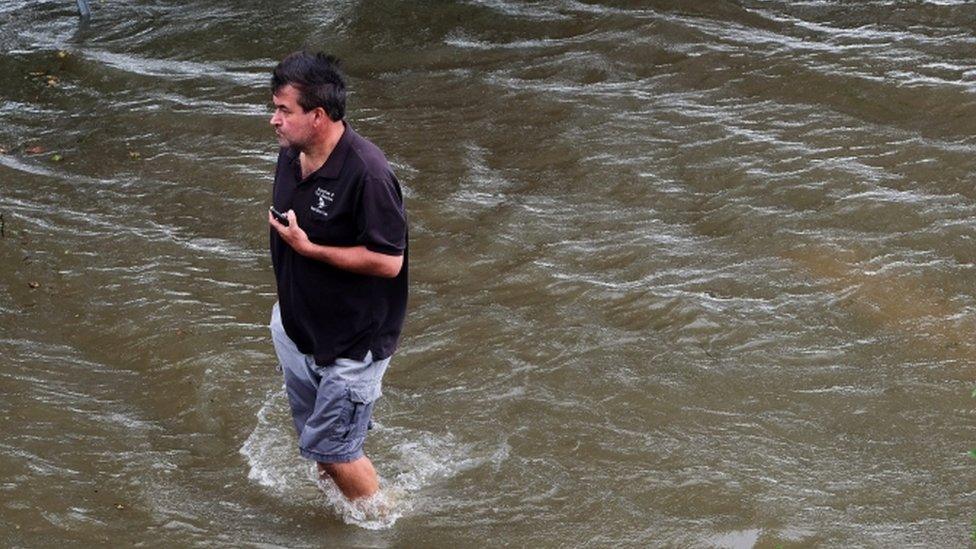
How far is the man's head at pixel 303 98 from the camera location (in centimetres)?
516

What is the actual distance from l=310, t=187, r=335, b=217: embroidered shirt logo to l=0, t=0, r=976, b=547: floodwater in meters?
1.42

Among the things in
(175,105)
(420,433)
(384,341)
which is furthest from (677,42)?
(384,341)

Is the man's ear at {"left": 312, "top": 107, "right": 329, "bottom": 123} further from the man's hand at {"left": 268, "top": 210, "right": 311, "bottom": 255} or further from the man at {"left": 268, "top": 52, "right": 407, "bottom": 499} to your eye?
the man's hand at {"left": 268, "top": 210, "right": 311, "bottom": 255}

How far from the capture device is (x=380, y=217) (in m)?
5.20

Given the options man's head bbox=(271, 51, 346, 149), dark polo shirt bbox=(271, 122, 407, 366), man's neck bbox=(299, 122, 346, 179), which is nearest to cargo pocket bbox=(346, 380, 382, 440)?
dark polo shirt bbox=(271, 122, 407, 366)

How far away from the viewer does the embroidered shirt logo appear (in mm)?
5230

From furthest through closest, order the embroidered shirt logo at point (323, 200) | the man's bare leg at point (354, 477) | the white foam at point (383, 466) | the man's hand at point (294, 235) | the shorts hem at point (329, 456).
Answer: the white foam at point (383, 466) < the man's bare leg at point (354, 477) < the shorts hem at point (329, 456) < the embroidered shirt logo at point (323, 200) < the man's hand at point (294, 235)

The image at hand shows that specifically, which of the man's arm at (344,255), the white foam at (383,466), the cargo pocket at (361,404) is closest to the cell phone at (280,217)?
the man's arm at (344,255)

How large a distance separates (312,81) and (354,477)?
1.64 meters

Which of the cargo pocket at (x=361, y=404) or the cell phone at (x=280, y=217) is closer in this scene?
the cell phone at (x=280, y=217)

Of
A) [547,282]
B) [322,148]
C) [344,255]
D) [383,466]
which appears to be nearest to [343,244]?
[344,255]

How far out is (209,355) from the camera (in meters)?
7.52

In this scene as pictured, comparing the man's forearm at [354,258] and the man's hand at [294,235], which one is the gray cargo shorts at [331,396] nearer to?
the man's forearm at [354,258]

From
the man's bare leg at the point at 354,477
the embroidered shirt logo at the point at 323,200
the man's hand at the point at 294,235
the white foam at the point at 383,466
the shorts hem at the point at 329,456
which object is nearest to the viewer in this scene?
the man's hand at the point at 294,235
